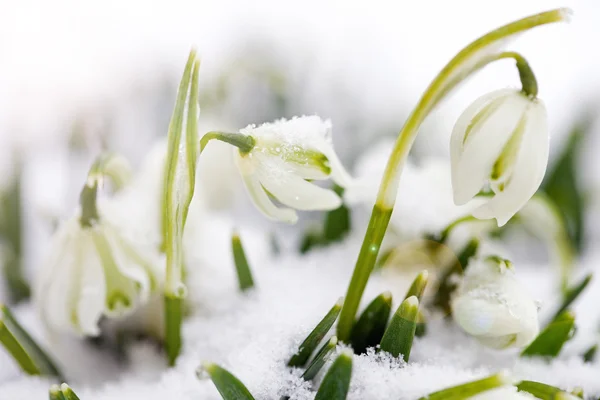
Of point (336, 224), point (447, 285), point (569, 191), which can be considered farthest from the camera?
point (569, 191)

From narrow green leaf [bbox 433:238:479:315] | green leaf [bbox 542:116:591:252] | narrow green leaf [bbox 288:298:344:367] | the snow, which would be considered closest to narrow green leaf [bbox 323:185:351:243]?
the snow

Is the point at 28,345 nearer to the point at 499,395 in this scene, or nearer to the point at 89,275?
the point at 89,275

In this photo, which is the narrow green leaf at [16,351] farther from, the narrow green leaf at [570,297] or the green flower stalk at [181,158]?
the narrow green leaf at [570,297]

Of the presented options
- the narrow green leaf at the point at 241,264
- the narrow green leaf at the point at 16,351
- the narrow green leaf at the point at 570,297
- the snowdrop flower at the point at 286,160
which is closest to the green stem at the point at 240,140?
the snowdrop flower at the point at 286,160

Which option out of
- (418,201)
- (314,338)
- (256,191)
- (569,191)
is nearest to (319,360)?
(314,338)

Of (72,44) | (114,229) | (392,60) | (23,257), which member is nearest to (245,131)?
(114,229)

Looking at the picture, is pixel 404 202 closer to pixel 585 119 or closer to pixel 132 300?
pixel 132 300
